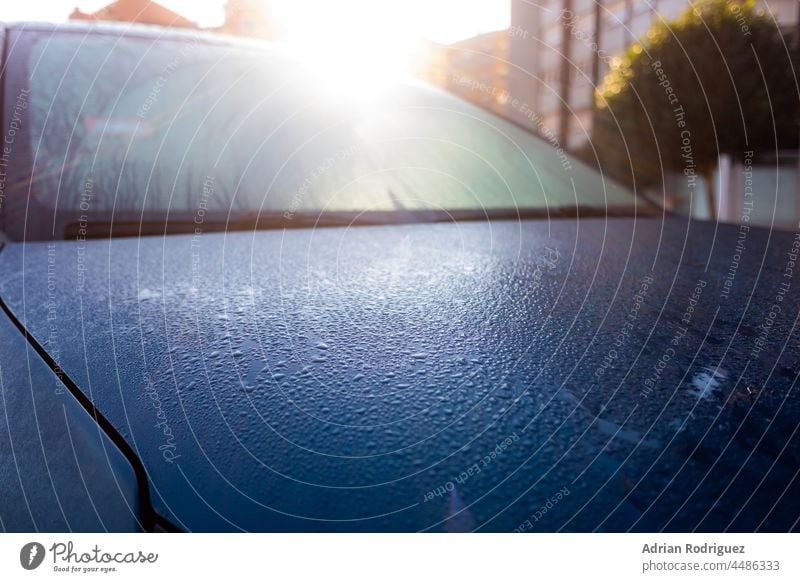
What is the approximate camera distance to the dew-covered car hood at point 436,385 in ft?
1.69

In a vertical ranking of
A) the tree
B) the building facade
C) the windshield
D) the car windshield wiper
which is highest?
the building facade

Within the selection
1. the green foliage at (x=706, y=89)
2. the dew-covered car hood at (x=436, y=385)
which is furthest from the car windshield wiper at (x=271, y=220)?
the green foliage at (x=706, y=89)

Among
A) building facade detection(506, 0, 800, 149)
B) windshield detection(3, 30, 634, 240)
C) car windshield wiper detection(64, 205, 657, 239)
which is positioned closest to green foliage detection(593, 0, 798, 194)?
building facade detection(506, 0, 800, 149)

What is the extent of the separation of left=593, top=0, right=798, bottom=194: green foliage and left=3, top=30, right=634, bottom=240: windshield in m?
6.33

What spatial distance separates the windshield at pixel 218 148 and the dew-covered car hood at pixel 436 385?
34 centimetres

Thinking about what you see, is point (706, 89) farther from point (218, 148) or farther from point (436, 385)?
point (436, 385)

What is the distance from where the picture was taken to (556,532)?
0.52 m

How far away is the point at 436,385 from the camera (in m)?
0.65

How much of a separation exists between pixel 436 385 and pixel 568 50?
15.5m

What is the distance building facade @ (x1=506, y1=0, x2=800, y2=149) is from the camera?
45.6 ft

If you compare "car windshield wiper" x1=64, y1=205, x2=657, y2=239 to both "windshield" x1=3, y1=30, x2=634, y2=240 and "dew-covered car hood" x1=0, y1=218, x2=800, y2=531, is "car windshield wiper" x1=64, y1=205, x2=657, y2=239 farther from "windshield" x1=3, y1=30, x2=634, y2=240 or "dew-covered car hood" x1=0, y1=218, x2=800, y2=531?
"dew-covered car hood" x1=0, y1=218, x2=800, y2=531

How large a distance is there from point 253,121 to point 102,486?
48.6 inches
